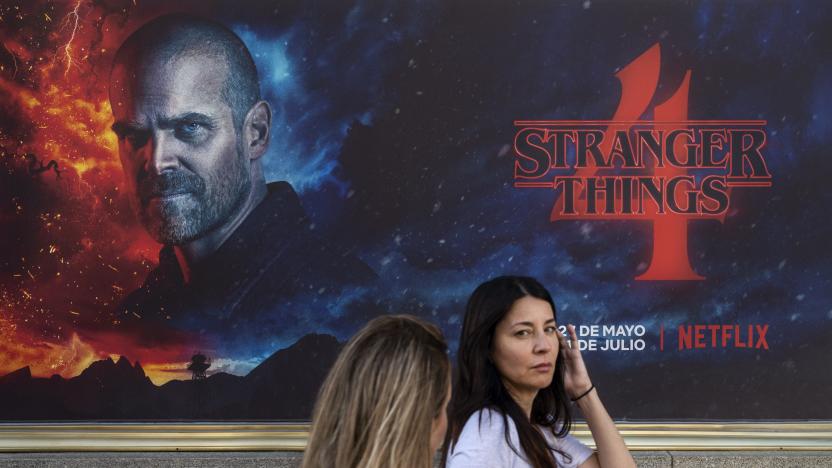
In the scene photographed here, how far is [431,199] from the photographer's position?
17.4 ft

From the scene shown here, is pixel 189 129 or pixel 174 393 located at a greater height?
pixel 189 129

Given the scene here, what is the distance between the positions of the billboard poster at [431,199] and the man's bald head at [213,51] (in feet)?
0.11

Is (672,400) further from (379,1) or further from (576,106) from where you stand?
(379,1)

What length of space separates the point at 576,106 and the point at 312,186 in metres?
1.49

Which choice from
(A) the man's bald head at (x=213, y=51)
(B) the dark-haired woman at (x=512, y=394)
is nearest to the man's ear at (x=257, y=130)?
(A) the man's bald head at (x=213, y=51)

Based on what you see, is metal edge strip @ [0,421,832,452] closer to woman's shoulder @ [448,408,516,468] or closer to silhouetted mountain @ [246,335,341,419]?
silhouetted mountain @ [246,335,341,419]

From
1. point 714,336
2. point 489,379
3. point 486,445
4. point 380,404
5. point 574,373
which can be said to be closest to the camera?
point 380,404

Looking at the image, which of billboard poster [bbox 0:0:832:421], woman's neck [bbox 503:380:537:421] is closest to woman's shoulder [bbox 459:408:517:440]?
woman's neck [bbox 503:380:537:421]

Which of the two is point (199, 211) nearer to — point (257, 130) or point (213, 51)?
point (257, 130)

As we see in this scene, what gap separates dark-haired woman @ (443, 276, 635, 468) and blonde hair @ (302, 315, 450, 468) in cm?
89

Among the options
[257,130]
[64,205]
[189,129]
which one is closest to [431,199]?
[257,130]

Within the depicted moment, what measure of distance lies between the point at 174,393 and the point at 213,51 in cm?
186

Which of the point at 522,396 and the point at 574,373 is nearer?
the point at 522,396

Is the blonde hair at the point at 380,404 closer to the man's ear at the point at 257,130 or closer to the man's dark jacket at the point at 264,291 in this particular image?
the man's dark jacket at the point at 264,291
